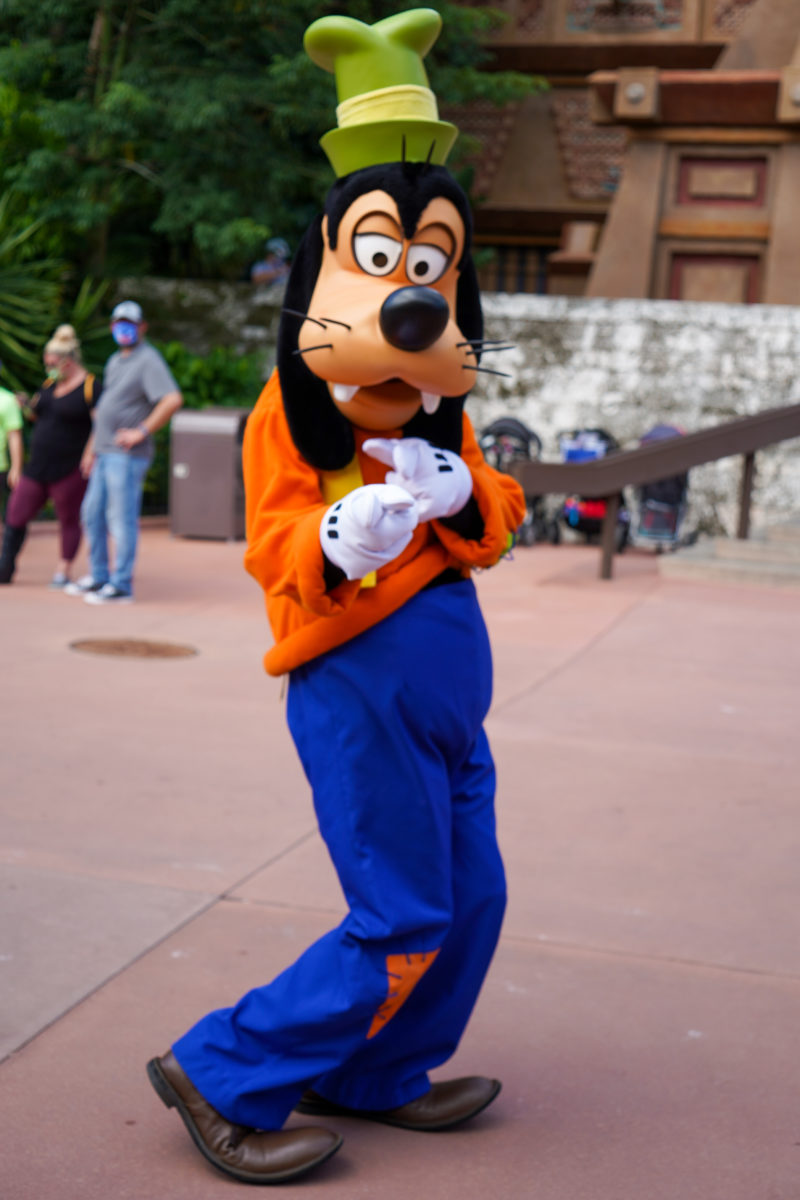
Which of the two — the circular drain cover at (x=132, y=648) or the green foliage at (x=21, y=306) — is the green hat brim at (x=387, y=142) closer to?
the circular drain cover at (x=132, y=648)

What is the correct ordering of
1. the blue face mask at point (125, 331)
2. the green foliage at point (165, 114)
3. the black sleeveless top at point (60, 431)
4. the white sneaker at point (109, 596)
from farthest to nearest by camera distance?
1. the green foliage at point (165, 114)
2. the black sleeveless top at point (60, 431)
3. the white sneaker at point (109, 596)
4. the blue face mask at point (125, 331)

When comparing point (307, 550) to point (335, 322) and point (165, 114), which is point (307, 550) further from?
point (165, 114)

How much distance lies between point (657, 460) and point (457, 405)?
8741mm

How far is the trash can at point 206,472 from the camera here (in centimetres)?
1237

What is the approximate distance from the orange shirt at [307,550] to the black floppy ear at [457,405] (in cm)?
5

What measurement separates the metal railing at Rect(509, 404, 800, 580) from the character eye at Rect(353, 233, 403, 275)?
8.41m

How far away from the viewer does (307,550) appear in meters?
2.53

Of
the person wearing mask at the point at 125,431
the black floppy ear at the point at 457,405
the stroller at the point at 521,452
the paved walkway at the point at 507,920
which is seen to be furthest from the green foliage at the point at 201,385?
the black floppy ear at the point at 457,405

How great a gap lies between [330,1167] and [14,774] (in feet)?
9.50

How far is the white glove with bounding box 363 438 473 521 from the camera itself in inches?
104

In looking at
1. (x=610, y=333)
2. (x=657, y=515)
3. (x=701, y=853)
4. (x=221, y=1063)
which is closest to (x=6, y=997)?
(x=221, y=1063)

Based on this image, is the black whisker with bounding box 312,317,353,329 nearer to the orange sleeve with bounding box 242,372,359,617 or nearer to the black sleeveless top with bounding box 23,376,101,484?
the orange sleeve with bounding box 242,372,359,617

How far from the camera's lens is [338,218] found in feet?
9.12

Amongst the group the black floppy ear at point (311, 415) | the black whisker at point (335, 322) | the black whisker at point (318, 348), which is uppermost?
the black whisker at point (335, 322)
